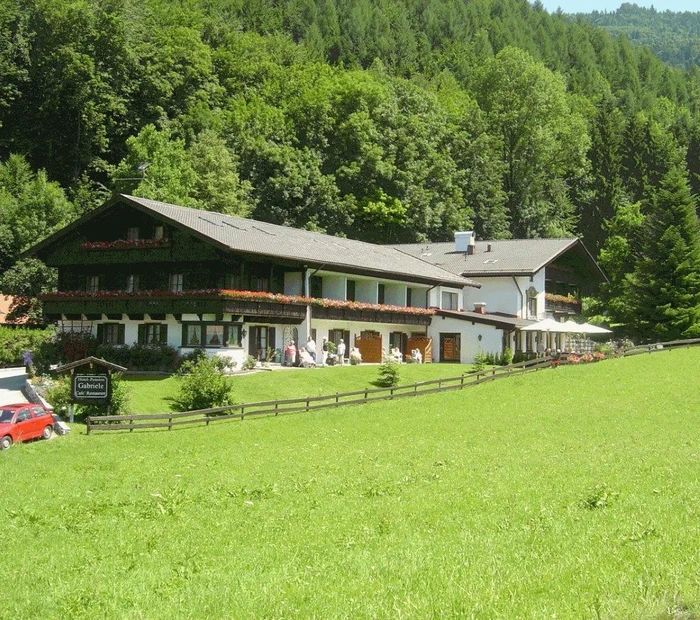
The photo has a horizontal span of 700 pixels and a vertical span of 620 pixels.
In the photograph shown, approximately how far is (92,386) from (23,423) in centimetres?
363

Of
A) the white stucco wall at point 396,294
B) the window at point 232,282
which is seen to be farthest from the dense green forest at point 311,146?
the window at point 232,282

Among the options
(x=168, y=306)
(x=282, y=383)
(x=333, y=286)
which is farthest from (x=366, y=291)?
(x=282, y=383)

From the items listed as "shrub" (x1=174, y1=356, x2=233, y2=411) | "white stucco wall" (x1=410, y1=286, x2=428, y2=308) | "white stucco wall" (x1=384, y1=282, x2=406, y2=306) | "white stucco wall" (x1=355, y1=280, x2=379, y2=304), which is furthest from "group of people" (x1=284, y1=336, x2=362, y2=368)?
"shrub" (x1=174, y1=356, x2=233, y2=411)

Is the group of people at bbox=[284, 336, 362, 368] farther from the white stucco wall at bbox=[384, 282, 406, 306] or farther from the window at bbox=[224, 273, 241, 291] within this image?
the white stucco wall at bbox=[384, 282, 406, 306]

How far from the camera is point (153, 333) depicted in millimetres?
49156

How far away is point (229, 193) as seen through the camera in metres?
78.6

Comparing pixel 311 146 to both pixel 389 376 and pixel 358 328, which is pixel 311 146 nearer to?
pixel 358 328

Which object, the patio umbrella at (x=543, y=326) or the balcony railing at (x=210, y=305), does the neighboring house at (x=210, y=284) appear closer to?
the balcony railing at (x=210, y=305)

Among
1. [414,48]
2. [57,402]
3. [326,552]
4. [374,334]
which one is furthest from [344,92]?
[326,552]

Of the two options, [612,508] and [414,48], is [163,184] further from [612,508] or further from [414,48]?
[414,48]

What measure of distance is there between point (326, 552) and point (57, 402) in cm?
2650

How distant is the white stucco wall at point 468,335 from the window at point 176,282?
18.1 meters

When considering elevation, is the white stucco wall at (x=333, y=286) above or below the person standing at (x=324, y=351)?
above

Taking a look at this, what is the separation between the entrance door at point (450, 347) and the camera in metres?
59.6
